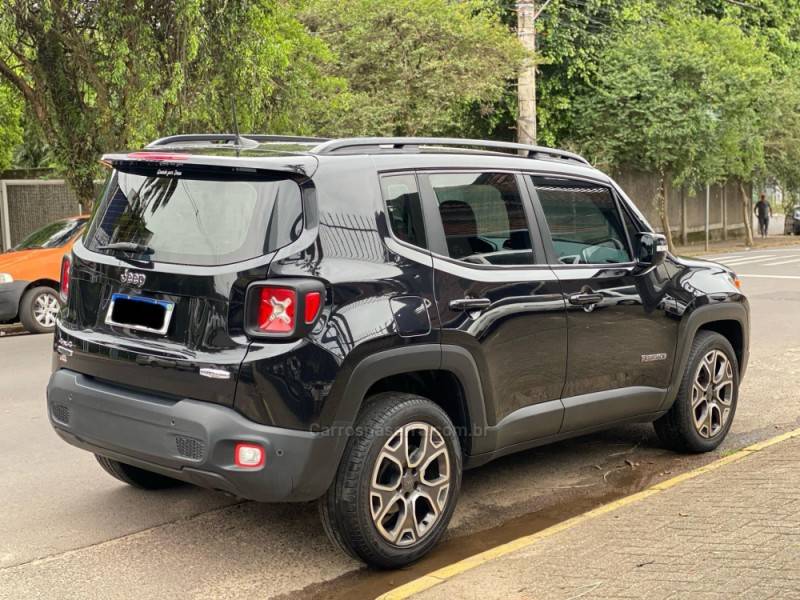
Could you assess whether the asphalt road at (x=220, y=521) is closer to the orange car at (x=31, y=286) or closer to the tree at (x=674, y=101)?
the orange car at (x=31, y=286)

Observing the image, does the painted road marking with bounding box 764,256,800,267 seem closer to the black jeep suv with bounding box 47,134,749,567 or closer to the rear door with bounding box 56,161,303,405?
the black jeep suv with bounding box 47,134,749,567

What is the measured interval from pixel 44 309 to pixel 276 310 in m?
10.1

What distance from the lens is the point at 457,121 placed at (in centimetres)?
2820

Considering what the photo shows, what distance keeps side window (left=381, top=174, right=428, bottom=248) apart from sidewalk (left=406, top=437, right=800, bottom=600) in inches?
57.4

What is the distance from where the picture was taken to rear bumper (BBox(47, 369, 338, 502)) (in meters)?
4.07

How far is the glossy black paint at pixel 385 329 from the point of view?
4129mm

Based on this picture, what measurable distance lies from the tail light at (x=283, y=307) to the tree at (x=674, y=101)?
2389cm

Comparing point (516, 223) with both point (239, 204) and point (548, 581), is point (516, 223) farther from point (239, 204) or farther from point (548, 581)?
point (548, 581)

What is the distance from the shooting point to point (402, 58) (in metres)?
21.5

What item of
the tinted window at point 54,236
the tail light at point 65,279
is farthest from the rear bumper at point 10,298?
the tail light at point 65,279

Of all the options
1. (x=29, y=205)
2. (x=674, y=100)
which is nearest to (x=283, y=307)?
(x=29, y=205)

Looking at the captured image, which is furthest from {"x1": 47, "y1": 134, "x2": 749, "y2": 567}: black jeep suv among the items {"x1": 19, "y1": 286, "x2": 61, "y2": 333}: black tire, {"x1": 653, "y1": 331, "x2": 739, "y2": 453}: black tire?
{"x1": 19, "y1": 286, "x2": 61, "y2": 333}: black tire

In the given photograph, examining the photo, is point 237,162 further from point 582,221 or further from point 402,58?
point 402,58

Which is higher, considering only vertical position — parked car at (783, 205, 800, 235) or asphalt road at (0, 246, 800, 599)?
parked car at (783, 205, 800, 235)
